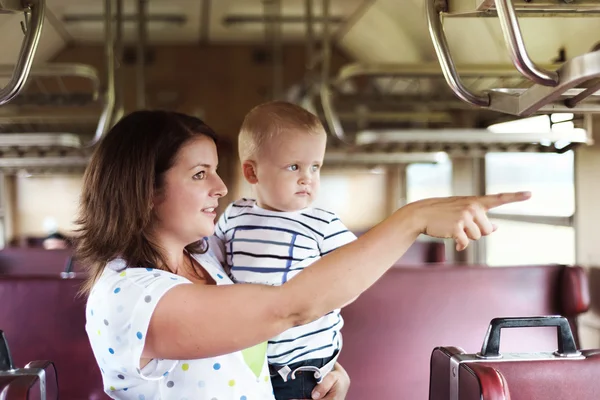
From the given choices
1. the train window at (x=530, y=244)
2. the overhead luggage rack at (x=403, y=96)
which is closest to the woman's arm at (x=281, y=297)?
the overhead luggage rack at (x=403, y=96)

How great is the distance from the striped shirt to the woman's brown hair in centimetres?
30

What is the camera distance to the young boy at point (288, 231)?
1.44 meters

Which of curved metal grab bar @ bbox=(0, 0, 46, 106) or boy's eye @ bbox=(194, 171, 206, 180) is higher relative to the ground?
curved metal grab bar @ bbox=(0, 0, 46, 106)

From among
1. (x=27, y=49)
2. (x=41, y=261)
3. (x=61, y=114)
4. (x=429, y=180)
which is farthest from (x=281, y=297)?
(x=429, y=180)

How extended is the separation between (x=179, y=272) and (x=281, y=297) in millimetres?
344

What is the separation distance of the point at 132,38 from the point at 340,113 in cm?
383

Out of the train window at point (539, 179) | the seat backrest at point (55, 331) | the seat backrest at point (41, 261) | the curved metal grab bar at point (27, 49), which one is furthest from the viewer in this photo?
the seat backrest at point (41, 261)

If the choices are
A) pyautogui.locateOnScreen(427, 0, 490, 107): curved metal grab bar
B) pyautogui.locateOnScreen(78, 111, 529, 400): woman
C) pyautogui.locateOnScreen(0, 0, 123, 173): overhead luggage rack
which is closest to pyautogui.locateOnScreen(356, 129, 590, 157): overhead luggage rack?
pyautogui.locateOnScreen(0, 0, 123, 173): overhead luggage rack

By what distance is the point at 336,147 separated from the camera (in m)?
4.13

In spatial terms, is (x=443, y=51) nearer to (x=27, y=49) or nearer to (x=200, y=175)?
(x=200, y=175)

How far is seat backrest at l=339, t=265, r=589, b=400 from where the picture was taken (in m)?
2.13

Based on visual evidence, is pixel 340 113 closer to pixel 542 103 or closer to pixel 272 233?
pixel 272 233

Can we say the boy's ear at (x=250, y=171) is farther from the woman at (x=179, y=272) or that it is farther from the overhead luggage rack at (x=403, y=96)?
the overhead luggage rack at (x=403, y=96)

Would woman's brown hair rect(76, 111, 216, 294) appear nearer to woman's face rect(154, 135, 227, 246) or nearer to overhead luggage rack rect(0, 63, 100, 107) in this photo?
woman's face rect(154, 135, 227, 246)
